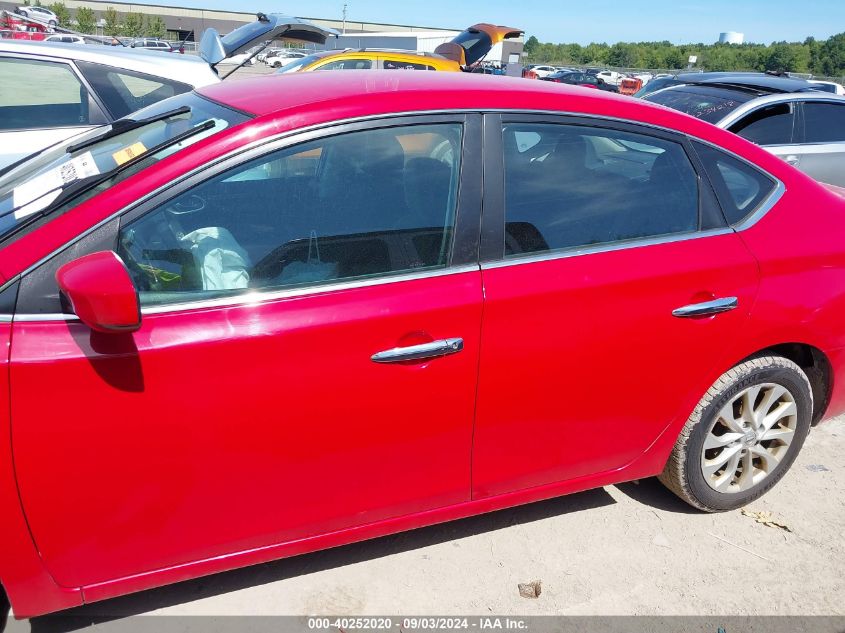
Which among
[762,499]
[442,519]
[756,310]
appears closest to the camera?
[442,519]

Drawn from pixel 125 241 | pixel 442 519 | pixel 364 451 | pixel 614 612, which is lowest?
pixel 614 612

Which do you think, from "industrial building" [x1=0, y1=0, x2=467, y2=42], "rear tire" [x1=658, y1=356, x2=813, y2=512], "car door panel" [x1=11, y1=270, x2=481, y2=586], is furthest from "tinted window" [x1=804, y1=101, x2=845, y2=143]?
"industrial building" [x1=0, y1=0, x2=467, y2=42]

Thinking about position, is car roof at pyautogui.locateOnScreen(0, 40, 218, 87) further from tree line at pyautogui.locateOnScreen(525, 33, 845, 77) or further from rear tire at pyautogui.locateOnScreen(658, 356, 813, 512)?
tree line at pyautogui.locateOnScreen(525, 33, 845, 77)

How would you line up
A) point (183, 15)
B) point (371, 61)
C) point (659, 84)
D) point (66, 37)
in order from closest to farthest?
point (659, 84) → point (66, 37) → point (371, 61) → point (183, 15)

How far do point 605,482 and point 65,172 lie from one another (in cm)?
222

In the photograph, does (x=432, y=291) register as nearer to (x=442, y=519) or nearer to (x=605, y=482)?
(x=442, y=519)

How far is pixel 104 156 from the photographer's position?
243cm

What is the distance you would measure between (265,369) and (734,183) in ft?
6.37

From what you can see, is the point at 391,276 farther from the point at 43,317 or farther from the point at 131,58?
the point at 131,58

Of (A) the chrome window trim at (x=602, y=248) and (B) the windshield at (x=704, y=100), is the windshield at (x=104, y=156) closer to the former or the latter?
(A) the chrome window trim at (x=602, y=248)

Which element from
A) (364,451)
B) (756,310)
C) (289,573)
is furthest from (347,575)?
(756,310)

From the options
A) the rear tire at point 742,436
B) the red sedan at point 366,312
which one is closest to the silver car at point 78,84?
the red sedan at point 366,312

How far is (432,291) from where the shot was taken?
91.0 inches

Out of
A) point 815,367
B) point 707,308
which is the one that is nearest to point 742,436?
point 815,367
